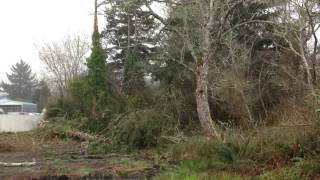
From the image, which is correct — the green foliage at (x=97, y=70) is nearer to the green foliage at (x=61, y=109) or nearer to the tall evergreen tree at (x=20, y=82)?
the green foliage at (x=61, y=109)

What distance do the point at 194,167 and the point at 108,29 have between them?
32889 millimetres

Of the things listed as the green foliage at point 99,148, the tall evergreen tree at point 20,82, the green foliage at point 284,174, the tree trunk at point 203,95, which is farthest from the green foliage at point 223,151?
the tall evergreen tree at point 20,82

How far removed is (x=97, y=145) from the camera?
23.9 meters

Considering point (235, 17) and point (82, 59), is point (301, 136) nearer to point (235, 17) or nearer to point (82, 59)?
point (235, 17)

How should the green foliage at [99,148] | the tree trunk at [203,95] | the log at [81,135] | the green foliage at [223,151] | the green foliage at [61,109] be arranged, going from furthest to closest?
the green foliage at [61,109]
the log at [81,135]
the green foliage at [99,148]
the tree trunk at [203,95]
the green foliage at [223,151]

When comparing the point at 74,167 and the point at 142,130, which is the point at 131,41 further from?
the point at 74,167

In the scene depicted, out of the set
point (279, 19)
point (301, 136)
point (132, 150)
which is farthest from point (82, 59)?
point (301, 136)

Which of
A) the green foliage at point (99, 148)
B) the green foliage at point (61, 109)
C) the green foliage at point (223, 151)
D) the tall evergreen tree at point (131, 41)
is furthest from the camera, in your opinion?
the tall evergreen tree at point (131, 41)

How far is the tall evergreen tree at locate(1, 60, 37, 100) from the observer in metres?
94.9

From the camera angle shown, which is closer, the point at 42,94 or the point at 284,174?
the point at 284,174

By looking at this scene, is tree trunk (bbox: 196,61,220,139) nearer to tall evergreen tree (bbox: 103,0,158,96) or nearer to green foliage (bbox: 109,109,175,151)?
green foliage (bbox: 109,109,175,151)

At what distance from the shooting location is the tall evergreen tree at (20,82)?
94.9 m

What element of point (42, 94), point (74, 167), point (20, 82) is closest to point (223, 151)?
point (74, 167)

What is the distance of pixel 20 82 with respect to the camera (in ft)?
314
